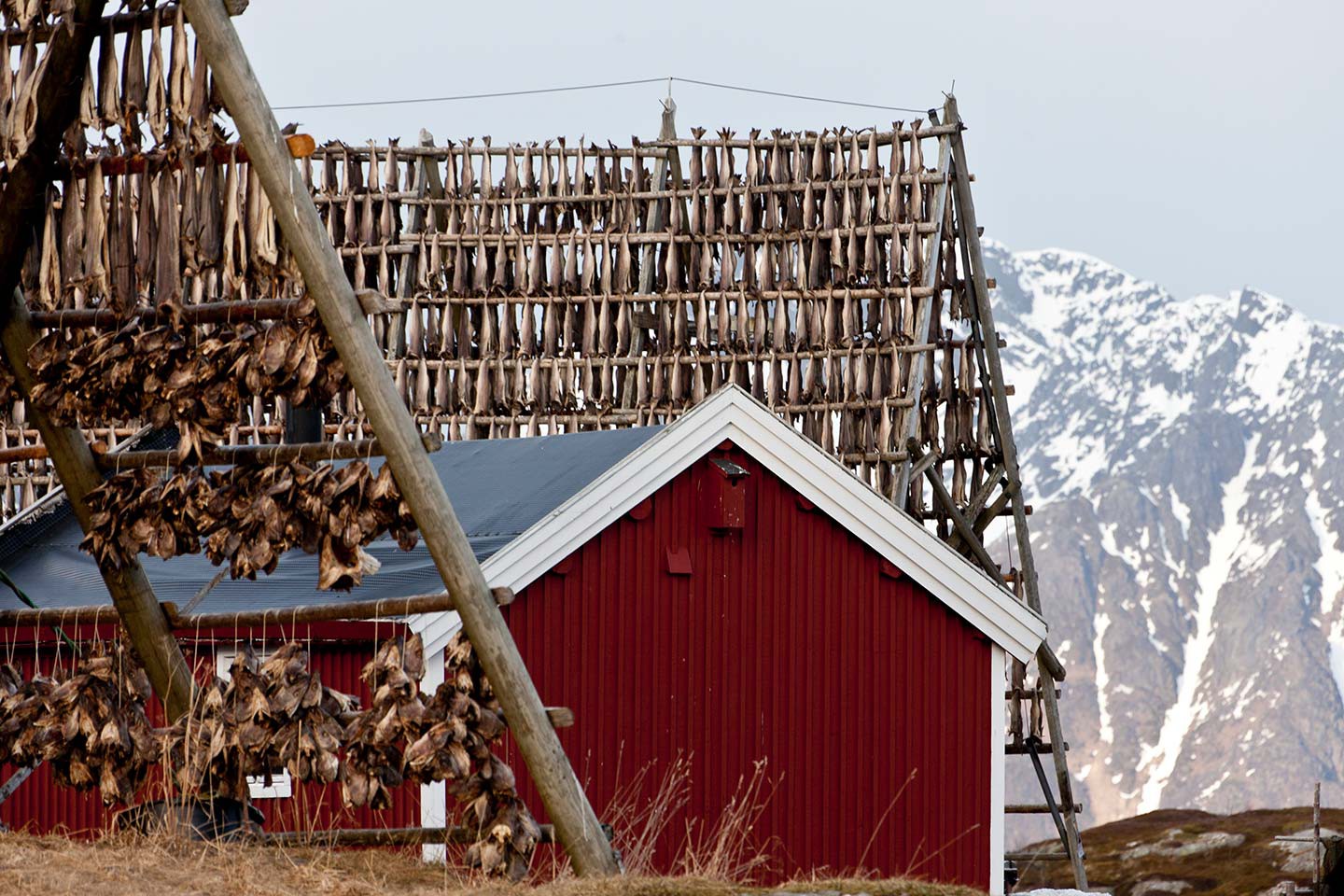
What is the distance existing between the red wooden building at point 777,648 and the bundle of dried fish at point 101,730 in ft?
11.1

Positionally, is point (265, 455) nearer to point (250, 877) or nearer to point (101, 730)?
point (101, 730)

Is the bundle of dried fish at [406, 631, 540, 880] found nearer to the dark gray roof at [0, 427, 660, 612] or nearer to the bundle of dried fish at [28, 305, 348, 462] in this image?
the bundle of dried fish at [28, 305, 348, 462]

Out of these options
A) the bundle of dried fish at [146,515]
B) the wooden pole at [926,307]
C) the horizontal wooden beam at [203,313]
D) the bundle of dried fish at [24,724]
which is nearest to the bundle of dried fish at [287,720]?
the bundle of dried fish at [146,515]

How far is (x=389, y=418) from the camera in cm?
986

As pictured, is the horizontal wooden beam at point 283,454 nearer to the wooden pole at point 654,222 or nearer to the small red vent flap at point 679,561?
the small red vent flap at point 679,561

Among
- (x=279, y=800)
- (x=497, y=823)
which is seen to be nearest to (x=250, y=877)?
(x=497, y=823)

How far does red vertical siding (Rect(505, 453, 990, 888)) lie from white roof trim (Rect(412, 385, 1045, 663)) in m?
0.16

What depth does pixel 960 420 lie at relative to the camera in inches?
886

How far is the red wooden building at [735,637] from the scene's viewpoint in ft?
45.7

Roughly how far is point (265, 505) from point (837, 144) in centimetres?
1351

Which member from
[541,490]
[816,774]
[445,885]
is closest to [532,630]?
[541,490]

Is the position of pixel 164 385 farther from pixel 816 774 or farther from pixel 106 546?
pixel 816 774

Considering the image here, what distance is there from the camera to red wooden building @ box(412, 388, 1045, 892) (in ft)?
46.0

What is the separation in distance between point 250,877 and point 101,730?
1.77 metres
